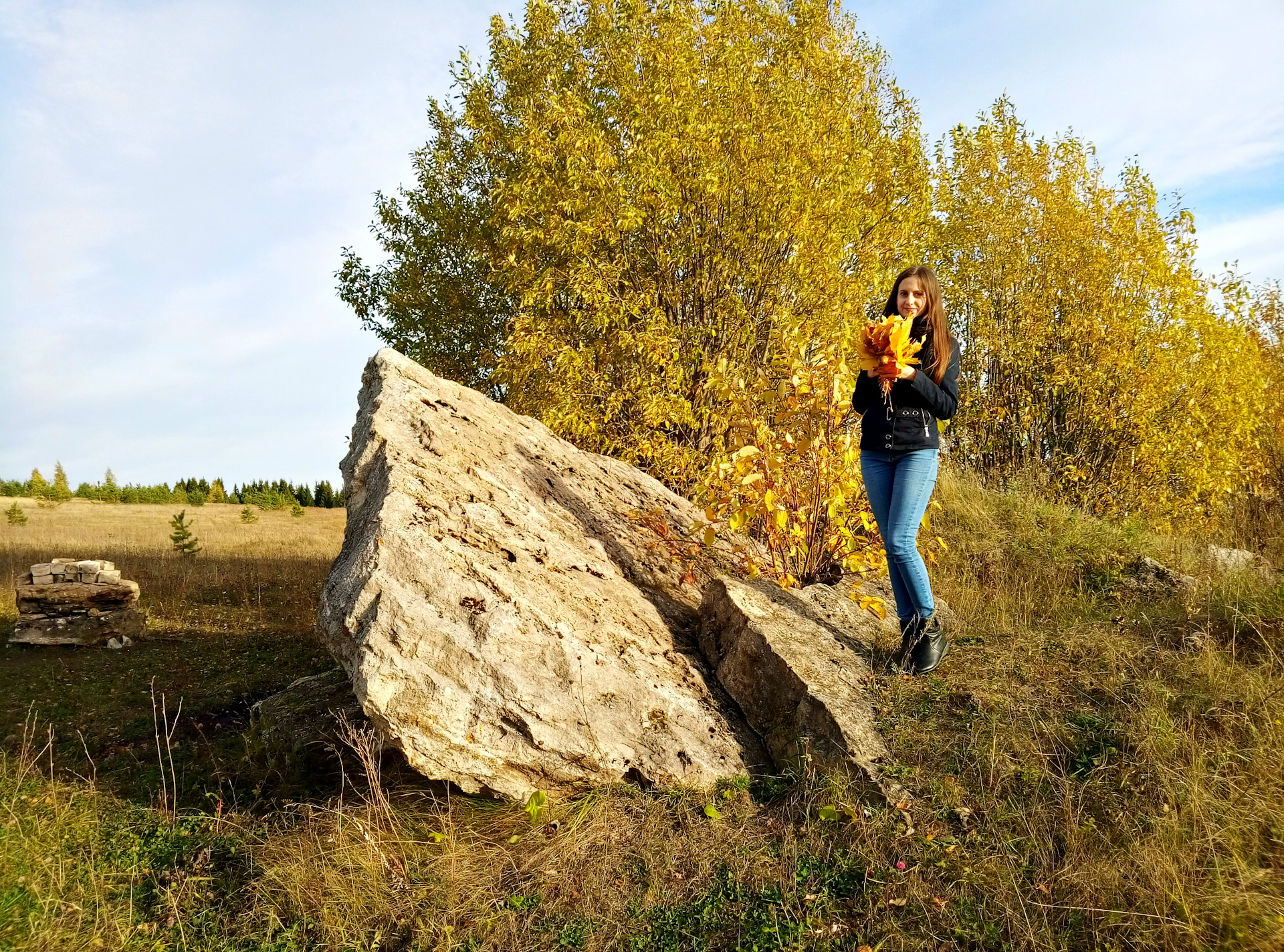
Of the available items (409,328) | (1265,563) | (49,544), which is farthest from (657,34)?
(49,544)

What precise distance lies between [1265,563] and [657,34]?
898 centimetres

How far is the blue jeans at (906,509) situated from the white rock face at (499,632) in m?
1.29

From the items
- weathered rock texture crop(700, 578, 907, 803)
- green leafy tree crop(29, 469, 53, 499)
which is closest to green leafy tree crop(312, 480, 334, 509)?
green leafy tree crop(29, 469, 53, 499)

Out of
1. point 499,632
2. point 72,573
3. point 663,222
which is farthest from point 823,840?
point 72,573

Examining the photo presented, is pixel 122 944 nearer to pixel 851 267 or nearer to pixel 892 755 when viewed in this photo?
pixel 892 755

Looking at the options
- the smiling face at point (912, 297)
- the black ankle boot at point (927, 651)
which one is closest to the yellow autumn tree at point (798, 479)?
the black ankle boot at point (927, 651)

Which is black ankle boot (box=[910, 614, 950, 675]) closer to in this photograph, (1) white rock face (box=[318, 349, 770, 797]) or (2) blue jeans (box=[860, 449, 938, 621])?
(2) blue jeans (box=[860, 449, 938, 621])

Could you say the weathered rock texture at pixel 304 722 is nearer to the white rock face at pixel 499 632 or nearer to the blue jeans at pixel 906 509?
the white rock face at pixel 499 632

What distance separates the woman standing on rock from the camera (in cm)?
485

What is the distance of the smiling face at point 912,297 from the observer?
4992 mm

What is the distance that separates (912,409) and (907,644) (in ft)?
4.81

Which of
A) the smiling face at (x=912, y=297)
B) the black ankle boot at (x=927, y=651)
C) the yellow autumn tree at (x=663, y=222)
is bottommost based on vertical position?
the black ankle boot at (x=927, y=651)

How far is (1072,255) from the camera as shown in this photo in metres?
11.8

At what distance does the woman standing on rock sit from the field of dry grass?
1.15ft
